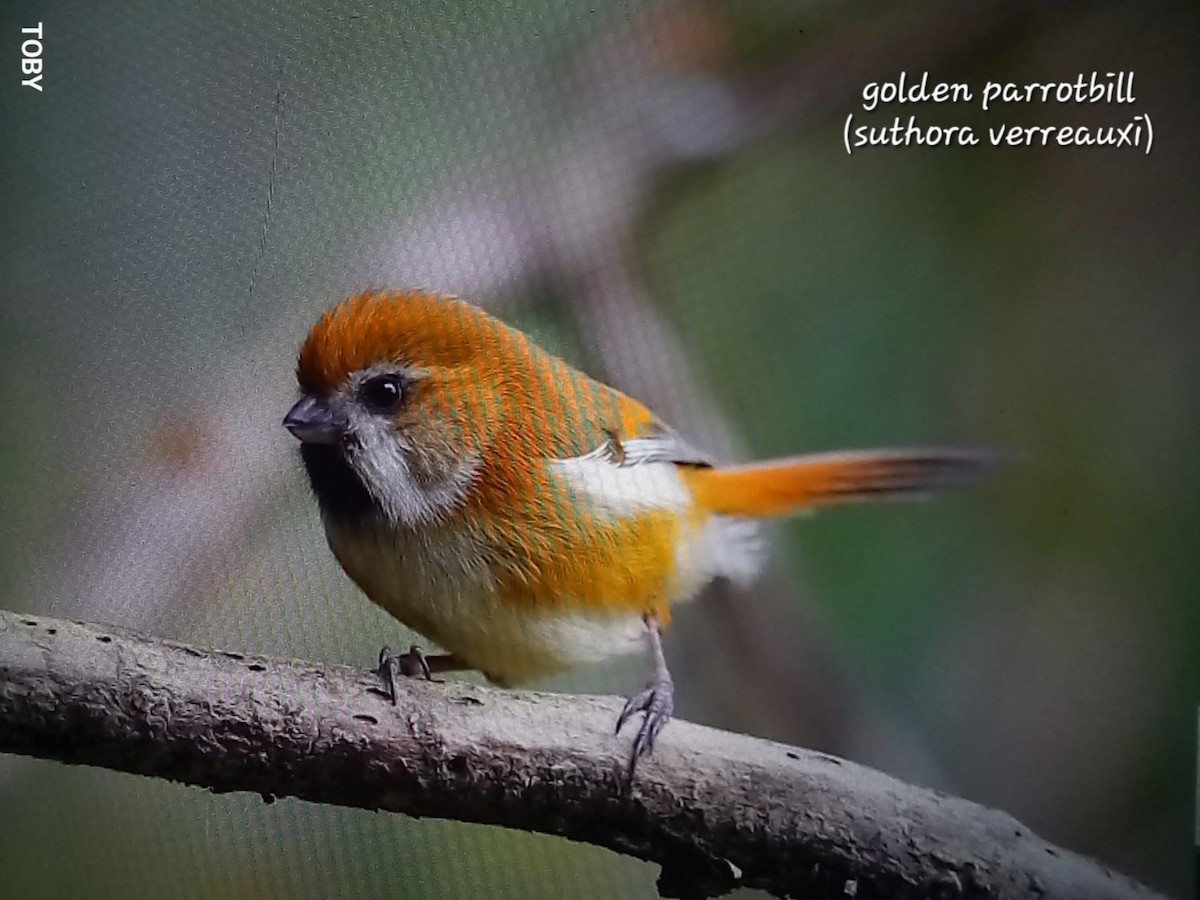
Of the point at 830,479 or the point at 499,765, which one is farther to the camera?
the point at 830,479

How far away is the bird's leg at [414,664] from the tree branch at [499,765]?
0.02 meters

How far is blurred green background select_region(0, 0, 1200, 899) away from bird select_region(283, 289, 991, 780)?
0.03m

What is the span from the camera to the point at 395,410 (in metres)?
1.15

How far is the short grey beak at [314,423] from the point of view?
1.16 m

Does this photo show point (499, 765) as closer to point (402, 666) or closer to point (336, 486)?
point (402, 666)

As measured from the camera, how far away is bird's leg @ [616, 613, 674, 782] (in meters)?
1.12

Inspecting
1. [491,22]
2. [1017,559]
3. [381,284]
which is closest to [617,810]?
[1017,559]

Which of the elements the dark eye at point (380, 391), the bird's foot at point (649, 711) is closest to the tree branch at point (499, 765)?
the bird's foot at point (649, 711)

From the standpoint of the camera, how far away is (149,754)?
1074mm

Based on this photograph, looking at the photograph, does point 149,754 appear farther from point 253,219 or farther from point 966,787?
point 966,787

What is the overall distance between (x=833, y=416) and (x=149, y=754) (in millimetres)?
770

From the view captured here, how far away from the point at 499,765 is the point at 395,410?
371mm
